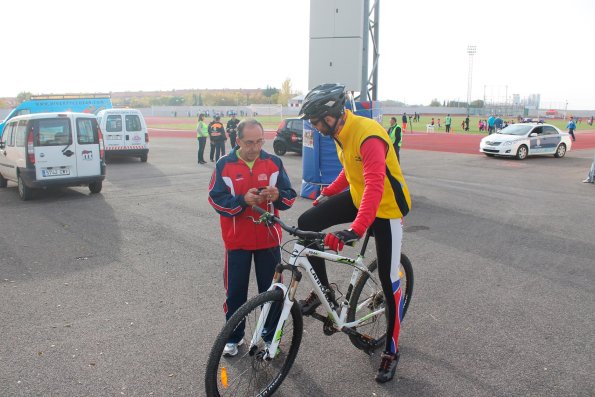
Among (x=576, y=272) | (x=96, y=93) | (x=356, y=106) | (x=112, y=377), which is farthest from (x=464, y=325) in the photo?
(x=96, y=93)

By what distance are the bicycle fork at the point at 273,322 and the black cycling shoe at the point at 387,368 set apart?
86 cm

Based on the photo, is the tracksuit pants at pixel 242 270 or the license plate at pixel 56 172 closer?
the tracksuit pants at pixel 242 270

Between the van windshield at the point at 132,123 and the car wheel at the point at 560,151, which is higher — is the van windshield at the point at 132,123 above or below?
above

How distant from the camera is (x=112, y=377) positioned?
3.54 metres

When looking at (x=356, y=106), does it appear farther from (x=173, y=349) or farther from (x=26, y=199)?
(x=173, y=349)

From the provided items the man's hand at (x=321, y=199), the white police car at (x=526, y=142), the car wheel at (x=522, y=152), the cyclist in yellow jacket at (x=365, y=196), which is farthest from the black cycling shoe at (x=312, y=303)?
the car wheel at (x=522, y=152)

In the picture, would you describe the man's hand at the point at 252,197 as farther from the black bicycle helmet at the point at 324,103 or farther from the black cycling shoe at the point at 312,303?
the black cycling shoe at the point at 312,303

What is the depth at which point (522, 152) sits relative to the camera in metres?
20.9

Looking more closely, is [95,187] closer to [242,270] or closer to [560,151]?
[242,270]

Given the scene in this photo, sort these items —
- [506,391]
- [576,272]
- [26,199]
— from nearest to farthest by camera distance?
[506,391]
[576,272]
[26,199]

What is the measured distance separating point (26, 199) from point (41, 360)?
25.6 feet

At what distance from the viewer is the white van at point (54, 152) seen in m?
10.3

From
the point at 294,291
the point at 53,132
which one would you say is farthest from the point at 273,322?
the point at 53,132

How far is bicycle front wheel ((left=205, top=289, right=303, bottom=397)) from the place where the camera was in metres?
2.89
